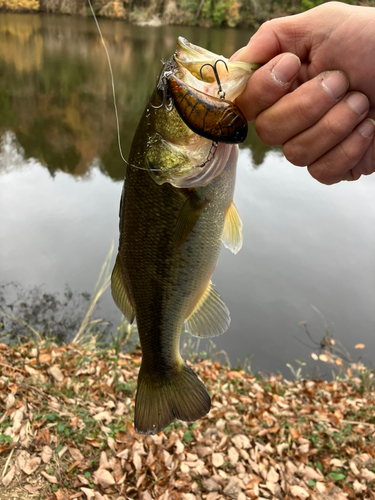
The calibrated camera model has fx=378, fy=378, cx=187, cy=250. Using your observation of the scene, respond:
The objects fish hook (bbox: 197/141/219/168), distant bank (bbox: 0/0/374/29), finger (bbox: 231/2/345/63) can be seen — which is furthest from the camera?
distant bank (bbox: 0/0/374/29)

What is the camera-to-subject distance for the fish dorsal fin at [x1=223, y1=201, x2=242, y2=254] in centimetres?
173

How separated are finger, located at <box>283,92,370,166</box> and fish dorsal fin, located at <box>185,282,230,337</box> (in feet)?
2.52

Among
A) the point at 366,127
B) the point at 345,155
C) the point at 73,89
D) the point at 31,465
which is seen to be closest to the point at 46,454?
the point at 31,465

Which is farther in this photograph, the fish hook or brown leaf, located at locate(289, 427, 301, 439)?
brown leaf, located at locate(289, 427, 301, 439)

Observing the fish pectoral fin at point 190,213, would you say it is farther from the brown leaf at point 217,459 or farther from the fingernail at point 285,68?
the brown leaf at point 217,459

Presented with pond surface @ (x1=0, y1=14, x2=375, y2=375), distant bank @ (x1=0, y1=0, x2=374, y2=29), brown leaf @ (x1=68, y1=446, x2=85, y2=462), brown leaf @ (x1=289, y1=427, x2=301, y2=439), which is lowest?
pond surface @ (x1=0, y1=14, x2=375, y2=375)

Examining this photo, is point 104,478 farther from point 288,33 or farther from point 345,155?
point 288,33

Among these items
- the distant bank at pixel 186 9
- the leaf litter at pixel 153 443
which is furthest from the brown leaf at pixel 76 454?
the distant bank at pixel 186 9

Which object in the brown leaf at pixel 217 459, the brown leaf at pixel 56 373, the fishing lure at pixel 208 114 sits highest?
the fishing lure at pixel 208 114

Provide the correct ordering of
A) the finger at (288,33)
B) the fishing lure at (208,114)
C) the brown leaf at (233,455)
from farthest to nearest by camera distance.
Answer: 1. the brown leaf at (233,455)
2. the finger at (288,33)
3. the fishing lure at (208,114)

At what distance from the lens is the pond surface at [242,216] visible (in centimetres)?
673

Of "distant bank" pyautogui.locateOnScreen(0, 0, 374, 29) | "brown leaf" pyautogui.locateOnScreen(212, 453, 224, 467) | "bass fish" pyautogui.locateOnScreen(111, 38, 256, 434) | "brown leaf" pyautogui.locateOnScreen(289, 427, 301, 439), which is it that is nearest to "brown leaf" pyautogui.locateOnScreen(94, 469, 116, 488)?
"brown leaf" pyautogui.locateOnScreen(212, 453, 224, 467)

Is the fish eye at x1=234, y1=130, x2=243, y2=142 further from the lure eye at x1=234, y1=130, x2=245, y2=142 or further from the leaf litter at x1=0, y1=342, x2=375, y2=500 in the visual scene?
the leaf litter at x1=0, y1=342, x2=375, y2=500

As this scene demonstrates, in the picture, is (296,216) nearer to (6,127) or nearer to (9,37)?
(6,127)
